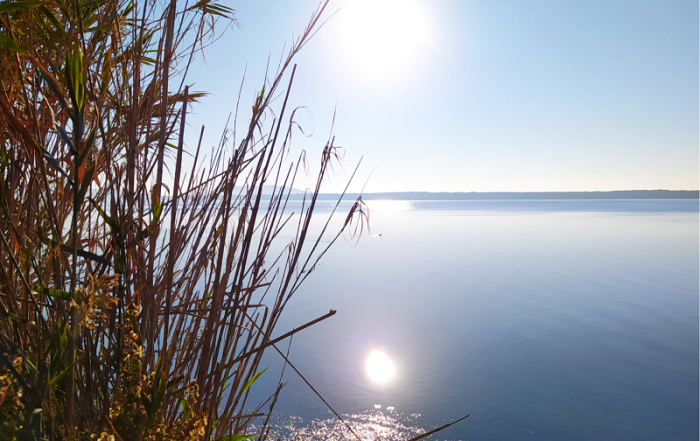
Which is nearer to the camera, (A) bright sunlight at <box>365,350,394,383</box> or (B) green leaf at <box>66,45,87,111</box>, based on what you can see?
(B) green leaf at <box>66,45,87,111</box>

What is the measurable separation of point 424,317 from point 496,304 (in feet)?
3.46

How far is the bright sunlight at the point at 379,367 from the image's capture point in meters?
3.48

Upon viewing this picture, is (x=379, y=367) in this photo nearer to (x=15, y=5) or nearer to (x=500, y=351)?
(x=500, y=351)

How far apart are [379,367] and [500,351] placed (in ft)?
3.91

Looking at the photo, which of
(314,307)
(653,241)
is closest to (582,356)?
(314,307)

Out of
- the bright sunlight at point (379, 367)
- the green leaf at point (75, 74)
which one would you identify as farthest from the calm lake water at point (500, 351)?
the green leaf at point (75, 74)

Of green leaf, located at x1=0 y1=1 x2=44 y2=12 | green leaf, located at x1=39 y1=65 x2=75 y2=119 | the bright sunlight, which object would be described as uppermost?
green leaf, located at x1=0 y1=1 x2=44 y2=12

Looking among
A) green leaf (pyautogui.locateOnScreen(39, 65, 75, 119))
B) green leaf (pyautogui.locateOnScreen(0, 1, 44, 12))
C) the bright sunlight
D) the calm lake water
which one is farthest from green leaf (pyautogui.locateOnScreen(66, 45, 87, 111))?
the bright sunlight

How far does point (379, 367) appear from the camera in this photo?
364 cm

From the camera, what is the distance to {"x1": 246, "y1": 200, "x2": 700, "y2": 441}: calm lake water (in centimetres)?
293

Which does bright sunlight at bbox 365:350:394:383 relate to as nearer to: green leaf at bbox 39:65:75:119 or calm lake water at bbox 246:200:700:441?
calm lake water at bbox 246:200:700:441

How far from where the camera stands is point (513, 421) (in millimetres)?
2938

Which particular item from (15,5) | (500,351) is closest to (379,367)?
(500,351)

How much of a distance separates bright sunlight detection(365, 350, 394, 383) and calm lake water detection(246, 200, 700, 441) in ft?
0.20
